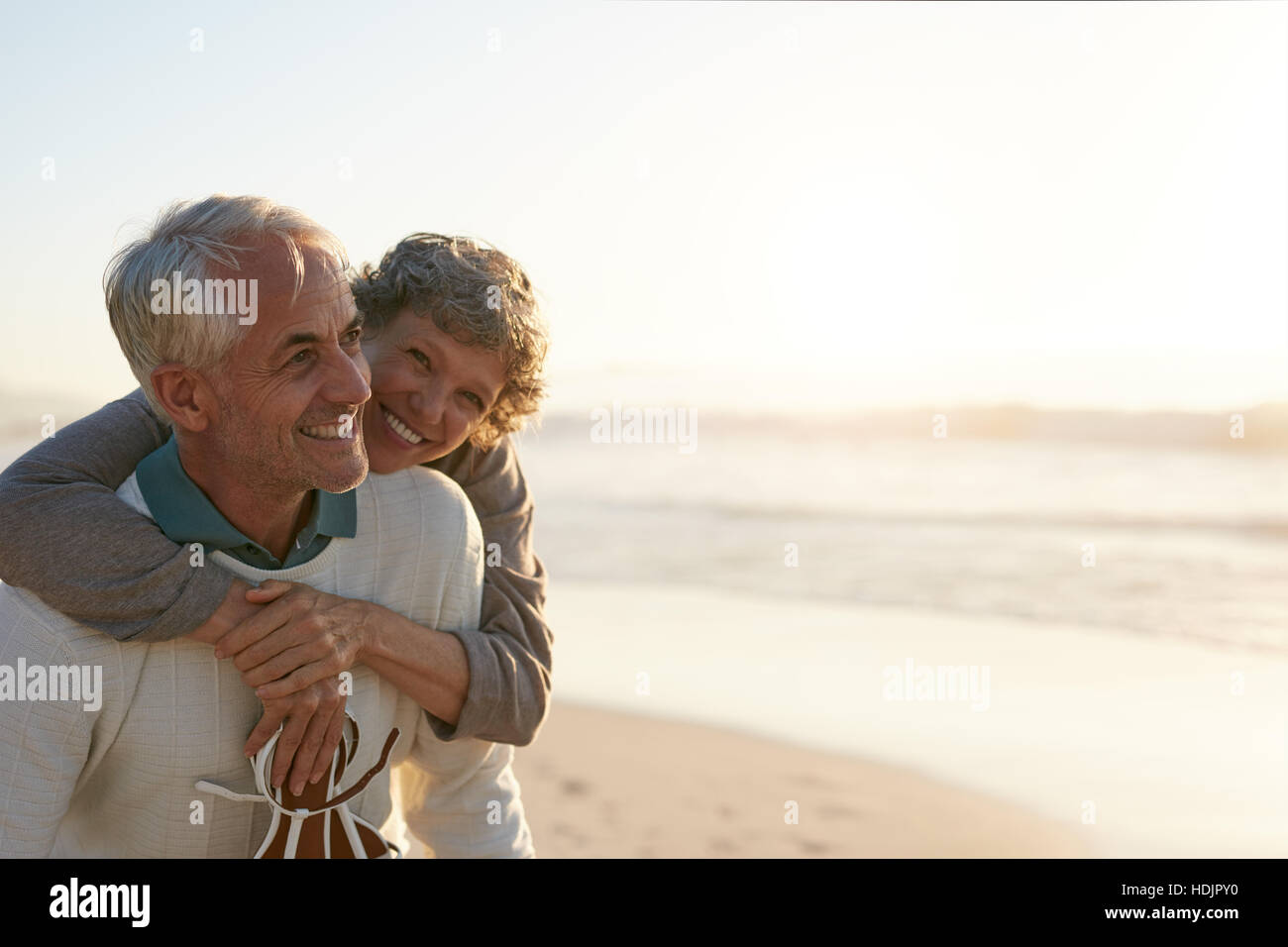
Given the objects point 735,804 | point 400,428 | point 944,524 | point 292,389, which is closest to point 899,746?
point 735,804

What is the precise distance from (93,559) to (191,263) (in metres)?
0.49

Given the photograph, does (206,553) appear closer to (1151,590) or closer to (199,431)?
(199,431)

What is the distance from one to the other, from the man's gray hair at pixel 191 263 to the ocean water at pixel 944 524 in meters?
6.87

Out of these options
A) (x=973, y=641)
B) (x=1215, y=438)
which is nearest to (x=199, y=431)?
(x=973, y=641)

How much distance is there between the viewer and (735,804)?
5242 millimetres

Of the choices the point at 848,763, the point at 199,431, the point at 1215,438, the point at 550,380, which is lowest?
the point at 848,763

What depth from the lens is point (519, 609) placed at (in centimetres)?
247

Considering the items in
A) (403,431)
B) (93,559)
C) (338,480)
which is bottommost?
(93,559)

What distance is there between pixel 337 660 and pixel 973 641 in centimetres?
603

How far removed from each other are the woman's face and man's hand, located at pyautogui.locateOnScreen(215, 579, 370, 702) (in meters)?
0.48

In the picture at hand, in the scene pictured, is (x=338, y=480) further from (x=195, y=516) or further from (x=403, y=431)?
(x=403, y=431)

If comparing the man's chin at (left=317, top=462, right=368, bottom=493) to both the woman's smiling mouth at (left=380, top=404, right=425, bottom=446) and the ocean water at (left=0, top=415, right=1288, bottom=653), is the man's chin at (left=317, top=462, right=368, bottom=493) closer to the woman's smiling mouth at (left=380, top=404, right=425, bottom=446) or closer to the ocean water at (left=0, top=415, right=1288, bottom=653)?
the woman's smiling mouth at (left=380, top=404, right=425, bottom=446)

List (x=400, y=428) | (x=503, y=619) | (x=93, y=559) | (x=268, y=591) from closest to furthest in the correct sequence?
(x=93, y=559)
(x=268, y=591)
(x=503, y=619)
(x=400, y=428)

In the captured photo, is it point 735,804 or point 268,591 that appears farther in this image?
point 735,804
